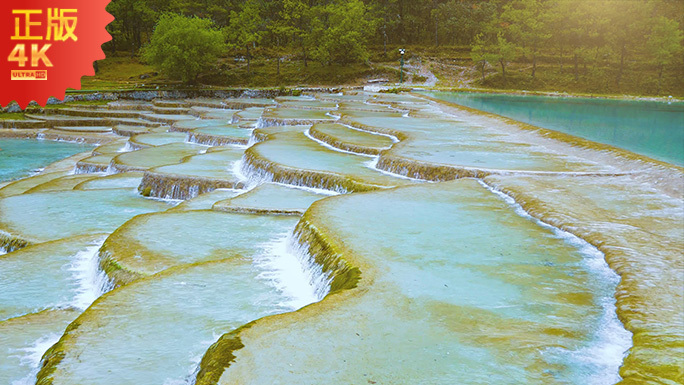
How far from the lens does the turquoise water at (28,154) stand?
21375mm

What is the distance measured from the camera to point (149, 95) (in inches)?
1686

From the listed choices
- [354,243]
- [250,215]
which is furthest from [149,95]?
[354,243]

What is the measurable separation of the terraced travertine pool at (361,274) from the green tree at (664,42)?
4212cm

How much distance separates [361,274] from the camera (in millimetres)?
5598

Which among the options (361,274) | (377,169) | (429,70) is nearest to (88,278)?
(361,274)

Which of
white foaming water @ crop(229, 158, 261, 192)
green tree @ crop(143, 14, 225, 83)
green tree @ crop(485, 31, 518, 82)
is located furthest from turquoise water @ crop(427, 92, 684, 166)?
green tree @ crop(143, 14, 225, 83)

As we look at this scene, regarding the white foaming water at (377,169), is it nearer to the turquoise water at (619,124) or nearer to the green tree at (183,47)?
the turquoise water at (619,124)

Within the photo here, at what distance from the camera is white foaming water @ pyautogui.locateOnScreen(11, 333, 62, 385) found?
16.5 feet

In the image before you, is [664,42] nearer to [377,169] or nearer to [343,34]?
[343,34]

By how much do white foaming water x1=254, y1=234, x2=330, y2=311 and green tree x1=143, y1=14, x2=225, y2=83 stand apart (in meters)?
40.0

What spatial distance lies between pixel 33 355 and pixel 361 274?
3.25 m

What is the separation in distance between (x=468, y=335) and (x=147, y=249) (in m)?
4.90

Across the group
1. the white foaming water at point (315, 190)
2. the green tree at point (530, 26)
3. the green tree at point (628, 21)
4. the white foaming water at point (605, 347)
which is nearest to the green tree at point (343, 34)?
the green tree at point (530, 26)

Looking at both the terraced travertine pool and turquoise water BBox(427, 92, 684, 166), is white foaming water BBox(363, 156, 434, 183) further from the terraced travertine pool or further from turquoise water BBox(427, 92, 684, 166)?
turquoise water BBox(427, 92, 684, 166)
